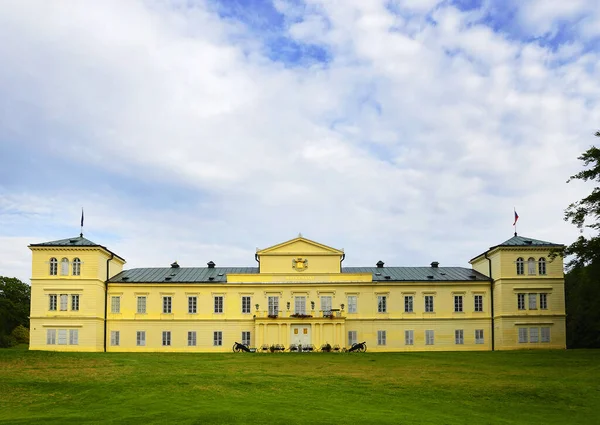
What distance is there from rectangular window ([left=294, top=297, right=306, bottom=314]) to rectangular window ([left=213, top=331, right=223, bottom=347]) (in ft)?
21.8

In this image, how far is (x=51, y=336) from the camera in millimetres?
57812

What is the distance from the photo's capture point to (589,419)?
2741cm

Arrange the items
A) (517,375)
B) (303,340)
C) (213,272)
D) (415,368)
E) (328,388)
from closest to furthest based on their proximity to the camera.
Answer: (328,388)
(517,375)
(415,368)
(303,340)
(213,272)

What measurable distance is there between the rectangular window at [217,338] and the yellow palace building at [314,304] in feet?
0.36

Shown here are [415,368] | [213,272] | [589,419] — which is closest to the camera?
[589,419]

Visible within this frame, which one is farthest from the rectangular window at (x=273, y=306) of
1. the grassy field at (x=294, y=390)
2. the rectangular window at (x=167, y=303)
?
the grassy field at (x=294, y=390)

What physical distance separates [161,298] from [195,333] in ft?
13.6

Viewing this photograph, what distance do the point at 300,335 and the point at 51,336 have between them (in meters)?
20.0

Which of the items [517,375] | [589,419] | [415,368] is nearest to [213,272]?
[415,368]

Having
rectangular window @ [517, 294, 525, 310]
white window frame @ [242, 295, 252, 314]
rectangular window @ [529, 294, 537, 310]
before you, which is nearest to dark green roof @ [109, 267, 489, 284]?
white window frame @ [242, 295, 252, 314]

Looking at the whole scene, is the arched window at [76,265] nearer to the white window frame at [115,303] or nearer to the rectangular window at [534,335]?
the white window frame at [115,303]

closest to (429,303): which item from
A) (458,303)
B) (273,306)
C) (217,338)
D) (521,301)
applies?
(458,303)

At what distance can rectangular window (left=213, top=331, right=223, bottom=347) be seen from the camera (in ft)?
196

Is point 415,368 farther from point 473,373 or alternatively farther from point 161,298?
point 161,298
